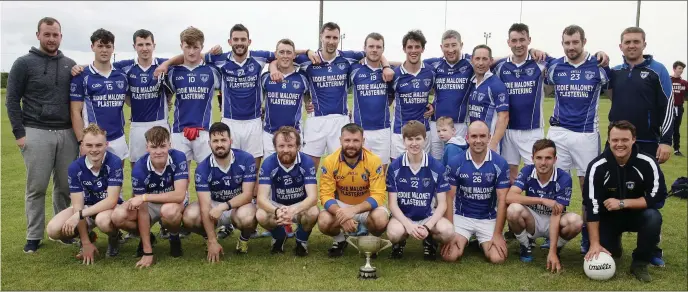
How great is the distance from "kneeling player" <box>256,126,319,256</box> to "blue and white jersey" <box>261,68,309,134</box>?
1.02 metres

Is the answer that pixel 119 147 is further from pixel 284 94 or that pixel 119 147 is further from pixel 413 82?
pixel 413 82

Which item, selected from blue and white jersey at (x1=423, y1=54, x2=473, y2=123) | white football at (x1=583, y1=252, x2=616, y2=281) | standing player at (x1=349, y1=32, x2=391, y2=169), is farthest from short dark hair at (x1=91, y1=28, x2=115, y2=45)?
white football at (x1=583, y1=252, x2=616, y2=281)

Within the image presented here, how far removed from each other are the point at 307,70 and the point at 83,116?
2421mm

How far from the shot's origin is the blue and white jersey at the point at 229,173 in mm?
5137

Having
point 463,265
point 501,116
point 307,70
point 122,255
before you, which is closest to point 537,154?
point 501,116

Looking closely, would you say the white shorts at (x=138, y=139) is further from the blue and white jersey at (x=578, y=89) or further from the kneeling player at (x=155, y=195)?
the blue and white jersey at (x=578, y=89)

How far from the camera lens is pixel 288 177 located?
512 cm

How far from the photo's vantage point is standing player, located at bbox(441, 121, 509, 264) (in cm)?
502

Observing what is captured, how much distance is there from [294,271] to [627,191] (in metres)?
2.98

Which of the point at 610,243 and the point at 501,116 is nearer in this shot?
the point at 610,243

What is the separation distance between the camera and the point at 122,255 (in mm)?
5133

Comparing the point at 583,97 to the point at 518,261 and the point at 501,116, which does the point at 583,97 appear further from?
the point at 518,261

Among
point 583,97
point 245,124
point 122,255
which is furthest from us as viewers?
point 245,124

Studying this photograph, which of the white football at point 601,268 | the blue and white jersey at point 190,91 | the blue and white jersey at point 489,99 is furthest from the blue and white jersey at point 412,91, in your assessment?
the white football at point 601,268
